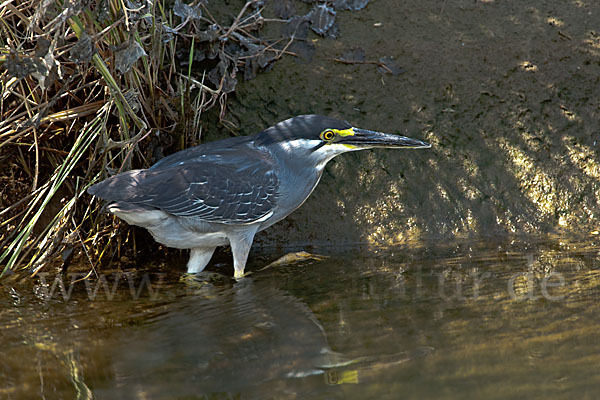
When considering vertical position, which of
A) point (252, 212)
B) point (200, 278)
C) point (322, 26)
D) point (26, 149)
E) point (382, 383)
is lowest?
point (382, 383)

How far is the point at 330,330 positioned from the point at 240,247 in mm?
1546

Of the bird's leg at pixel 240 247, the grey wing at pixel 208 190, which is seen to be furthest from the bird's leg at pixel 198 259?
the grey wing at pixel 208 190

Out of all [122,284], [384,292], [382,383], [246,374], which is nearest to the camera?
[382,383]

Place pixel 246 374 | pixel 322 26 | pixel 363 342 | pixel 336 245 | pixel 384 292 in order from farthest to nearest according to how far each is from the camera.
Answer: pixel 322 26, pixel 336 245, pixel 384 292, pixel 363 342, pixel 246 374

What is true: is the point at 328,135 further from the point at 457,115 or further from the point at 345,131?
the point at 457,115

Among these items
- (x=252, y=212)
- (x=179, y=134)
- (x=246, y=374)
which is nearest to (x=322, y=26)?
(x=179, y=134)

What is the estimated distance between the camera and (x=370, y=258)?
558 cm

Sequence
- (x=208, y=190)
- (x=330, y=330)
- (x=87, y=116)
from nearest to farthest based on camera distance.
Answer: (x=330, y=330)
(x=208, y=190)
(x=87, y=116)

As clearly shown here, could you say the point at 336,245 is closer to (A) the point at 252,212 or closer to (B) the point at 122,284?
(A) the point at 252,212

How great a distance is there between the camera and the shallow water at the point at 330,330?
3287 mm

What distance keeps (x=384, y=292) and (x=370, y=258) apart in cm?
95

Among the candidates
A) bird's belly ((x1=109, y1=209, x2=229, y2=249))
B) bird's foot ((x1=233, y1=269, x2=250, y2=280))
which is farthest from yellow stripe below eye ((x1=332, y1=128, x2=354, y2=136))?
bird's foot ((x1=233, y1=269, x2=250, y2=280))

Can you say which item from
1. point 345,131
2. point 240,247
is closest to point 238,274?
point 240,247

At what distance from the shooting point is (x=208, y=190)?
524cm
